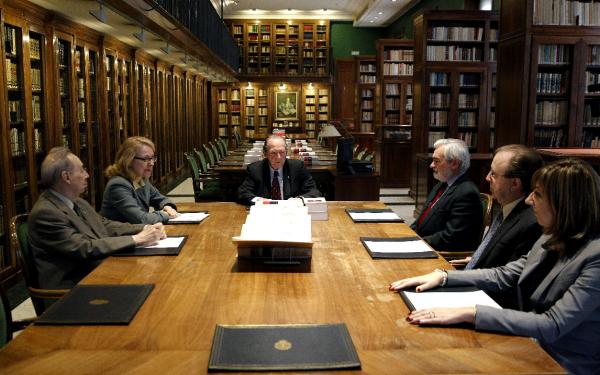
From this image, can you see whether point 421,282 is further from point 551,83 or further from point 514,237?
point 551,83

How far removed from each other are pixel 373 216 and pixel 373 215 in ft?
0.12

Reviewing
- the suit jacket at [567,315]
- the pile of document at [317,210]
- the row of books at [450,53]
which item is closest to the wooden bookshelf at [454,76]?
the row of books at [450,53]

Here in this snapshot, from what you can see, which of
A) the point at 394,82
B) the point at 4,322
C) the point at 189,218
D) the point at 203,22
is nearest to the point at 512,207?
the point at 189,218

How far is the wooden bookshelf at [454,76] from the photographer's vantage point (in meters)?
8.99

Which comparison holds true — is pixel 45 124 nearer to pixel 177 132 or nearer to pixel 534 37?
pixel 534 37

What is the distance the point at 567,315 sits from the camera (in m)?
1.80

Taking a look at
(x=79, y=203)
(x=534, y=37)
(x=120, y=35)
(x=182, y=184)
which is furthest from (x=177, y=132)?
(x=79, y=203)

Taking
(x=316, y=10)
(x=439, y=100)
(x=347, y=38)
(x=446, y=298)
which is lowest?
(x=446, y=298)

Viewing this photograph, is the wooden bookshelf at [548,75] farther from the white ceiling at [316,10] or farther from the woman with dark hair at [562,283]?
the white ceiling at [316,10]

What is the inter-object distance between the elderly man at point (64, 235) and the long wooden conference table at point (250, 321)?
148 millimetres

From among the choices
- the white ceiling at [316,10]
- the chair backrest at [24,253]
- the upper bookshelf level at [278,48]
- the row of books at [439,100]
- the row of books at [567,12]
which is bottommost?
the chair backrest at [24,253]

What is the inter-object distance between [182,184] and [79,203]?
30.8ft

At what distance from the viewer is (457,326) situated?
68.9 inches

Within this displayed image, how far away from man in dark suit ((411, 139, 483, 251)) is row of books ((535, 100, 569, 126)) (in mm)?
3734
